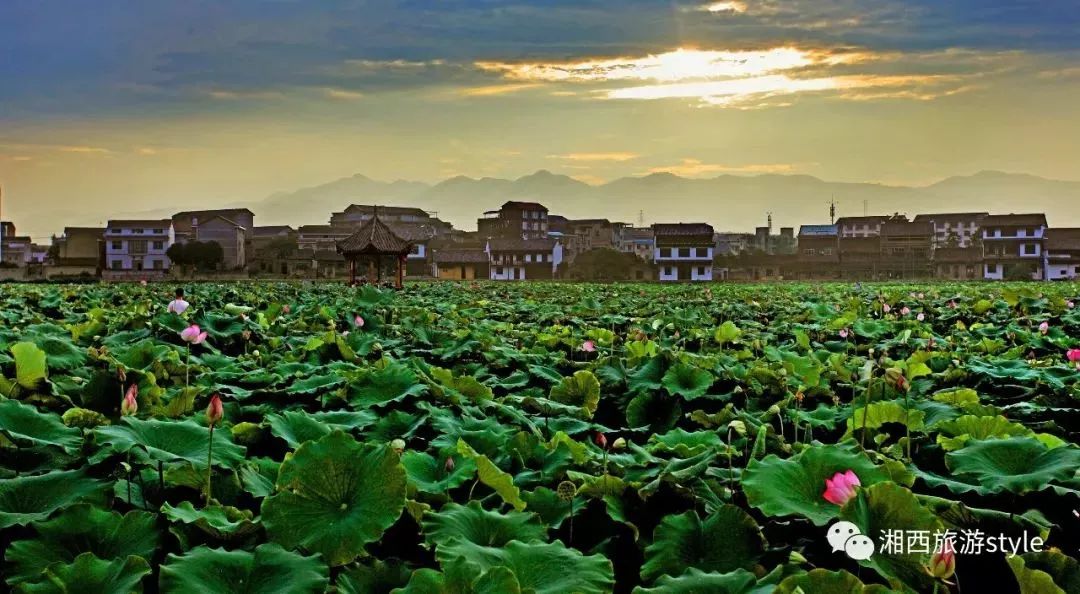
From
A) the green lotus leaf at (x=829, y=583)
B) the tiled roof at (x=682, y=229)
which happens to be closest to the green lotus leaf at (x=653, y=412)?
the green lotus leaf at (x=829, y=583)

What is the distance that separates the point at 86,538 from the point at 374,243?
26109 millimetres

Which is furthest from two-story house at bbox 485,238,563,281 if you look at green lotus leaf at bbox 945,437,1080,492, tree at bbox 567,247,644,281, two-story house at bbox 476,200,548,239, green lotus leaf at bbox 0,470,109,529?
green lotus leaf at bbox 0,470,109,529

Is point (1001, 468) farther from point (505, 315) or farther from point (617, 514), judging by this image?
point (505, 315)

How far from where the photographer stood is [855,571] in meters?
1.31

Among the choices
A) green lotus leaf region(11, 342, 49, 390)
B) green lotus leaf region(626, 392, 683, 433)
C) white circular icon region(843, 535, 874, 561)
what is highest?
green lotus leaf region(11, 342, 49, 390)

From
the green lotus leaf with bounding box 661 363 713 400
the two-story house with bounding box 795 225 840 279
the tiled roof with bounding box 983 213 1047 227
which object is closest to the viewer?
the green lotus leaf with bounding box 661 363 713 400

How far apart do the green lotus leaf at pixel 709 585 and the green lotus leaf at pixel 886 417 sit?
1.08 m

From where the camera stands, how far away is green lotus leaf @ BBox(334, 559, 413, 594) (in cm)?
118

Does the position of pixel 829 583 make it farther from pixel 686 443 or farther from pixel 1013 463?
pixel 686 443

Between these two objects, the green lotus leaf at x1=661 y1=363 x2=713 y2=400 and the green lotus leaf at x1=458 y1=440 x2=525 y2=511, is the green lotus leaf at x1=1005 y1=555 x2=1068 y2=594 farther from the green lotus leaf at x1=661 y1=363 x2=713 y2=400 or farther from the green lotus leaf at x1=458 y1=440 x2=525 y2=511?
the green lotus leaf at x1=661 y1=363 x2=713 y2=400

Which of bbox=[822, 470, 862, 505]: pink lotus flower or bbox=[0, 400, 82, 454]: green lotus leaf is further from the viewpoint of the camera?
bbox=[0, 400, 82, 454]: green lotus leaf

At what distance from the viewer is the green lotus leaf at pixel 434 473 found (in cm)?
152

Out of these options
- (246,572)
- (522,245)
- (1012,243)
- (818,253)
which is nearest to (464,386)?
(246,572)

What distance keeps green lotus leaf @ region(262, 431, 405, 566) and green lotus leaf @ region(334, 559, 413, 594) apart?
2 cm
